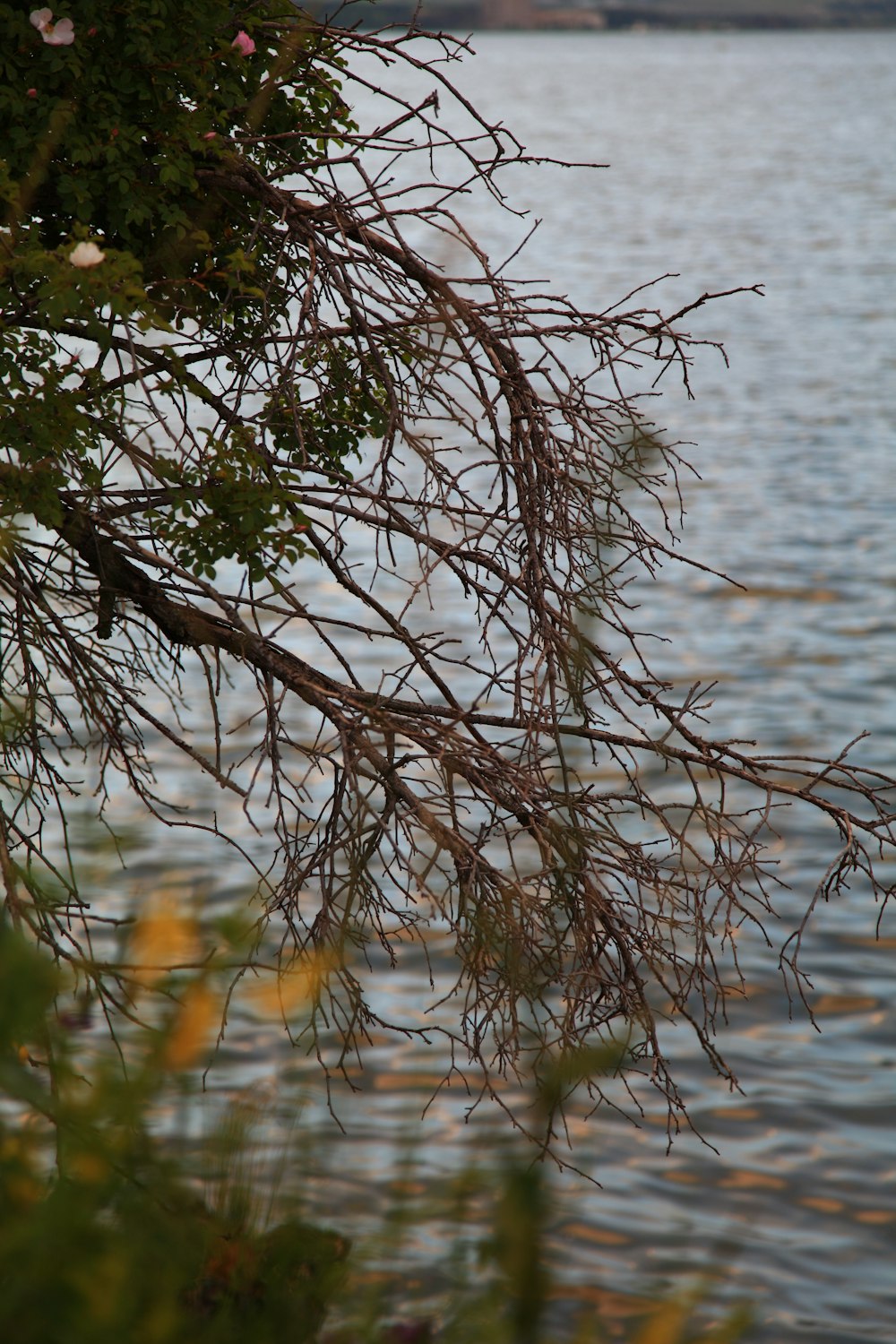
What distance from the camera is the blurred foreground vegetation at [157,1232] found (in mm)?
1574

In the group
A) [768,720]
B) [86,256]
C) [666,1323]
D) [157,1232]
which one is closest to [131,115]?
[86,256]

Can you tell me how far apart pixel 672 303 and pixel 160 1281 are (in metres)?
23.4

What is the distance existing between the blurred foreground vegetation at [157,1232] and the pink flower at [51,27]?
206cm

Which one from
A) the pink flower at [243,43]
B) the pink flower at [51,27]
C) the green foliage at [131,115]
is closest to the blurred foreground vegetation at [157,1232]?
the green foliage at [131,115]

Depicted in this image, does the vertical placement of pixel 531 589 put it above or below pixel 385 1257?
above

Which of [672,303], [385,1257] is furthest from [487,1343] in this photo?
[672,303]

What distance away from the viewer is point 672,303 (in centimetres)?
2411

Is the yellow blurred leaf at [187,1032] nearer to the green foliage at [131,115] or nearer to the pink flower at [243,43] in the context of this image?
the green foliage at [131,115]

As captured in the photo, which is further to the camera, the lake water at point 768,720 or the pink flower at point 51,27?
the lake water at point 768,720

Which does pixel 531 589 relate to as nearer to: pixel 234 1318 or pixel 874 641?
pixel 234 1318

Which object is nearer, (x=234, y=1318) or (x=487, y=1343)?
(x=487, y=1343)

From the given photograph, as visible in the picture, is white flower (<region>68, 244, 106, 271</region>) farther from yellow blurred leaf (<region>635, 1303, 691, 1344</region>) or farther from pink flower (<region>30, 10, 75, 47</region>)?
yellow blurred leaf (<region>635, 1303, 691, 1344</region>)

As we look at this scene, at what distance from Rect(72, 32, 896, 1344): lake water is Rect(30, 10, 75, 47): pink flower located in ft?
6.89

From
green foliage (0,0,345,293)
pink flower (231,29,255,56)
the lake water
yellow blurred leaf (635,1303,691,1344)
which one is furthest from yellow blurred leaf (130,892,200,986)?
pink flower (231,29,255,56)
